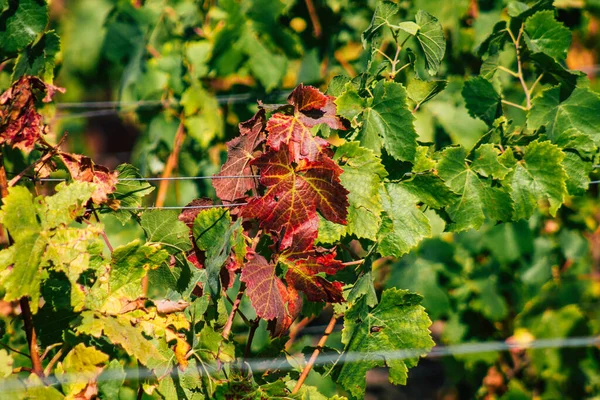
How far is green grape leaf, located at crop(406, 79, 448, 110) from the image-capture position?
1.26m

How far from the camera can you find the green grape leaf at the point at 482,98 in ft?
4.67

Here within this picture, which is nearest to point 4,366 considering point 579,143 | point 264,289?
point 264,289

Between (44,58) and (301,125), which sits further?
(44,58)

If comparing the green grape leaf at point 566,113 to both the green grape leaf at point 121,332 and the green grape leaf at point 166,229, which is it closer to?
the green grape leaf at point 166,229

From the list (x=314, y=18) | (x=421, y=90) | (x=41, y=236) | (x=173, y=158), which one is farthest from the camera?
(x=314, y=18)

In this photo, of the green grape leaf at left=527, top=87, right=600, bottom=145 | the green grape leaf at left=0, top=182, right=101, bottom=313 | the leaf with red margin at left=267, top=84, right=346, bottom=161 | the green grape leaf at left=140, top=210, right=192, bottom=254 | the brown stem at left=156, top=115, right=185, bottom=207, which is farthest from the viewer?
the brown stem at left=156, top=115, right=185, bottom=207

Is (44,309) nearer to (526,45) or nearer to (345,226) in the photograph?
(345,226)

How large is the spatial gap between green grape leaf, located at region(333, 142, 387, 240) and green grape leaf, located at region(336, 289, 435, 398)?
0.14 m

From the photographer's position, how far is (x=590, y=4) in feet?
7.86

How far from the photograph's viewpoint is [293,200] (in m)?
1.13

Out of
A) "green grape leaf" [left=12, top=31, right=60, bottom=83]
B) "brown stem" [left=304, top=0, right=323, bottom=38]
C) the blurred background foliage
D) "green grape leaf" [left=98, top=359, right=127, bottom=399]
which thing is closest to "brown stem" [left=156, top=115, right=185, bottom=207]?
the blurred background foliage

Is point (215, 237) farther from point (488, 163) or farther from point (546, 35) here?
point (546, 35)

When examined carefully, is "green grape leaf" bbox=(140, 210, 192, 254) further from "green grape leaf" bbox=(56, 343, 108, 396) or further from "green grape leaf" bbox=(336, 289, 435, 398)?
"green grape leaf" bbox=(336, 289, 435, 398)

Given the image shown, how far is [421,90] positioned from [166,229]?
55cm
